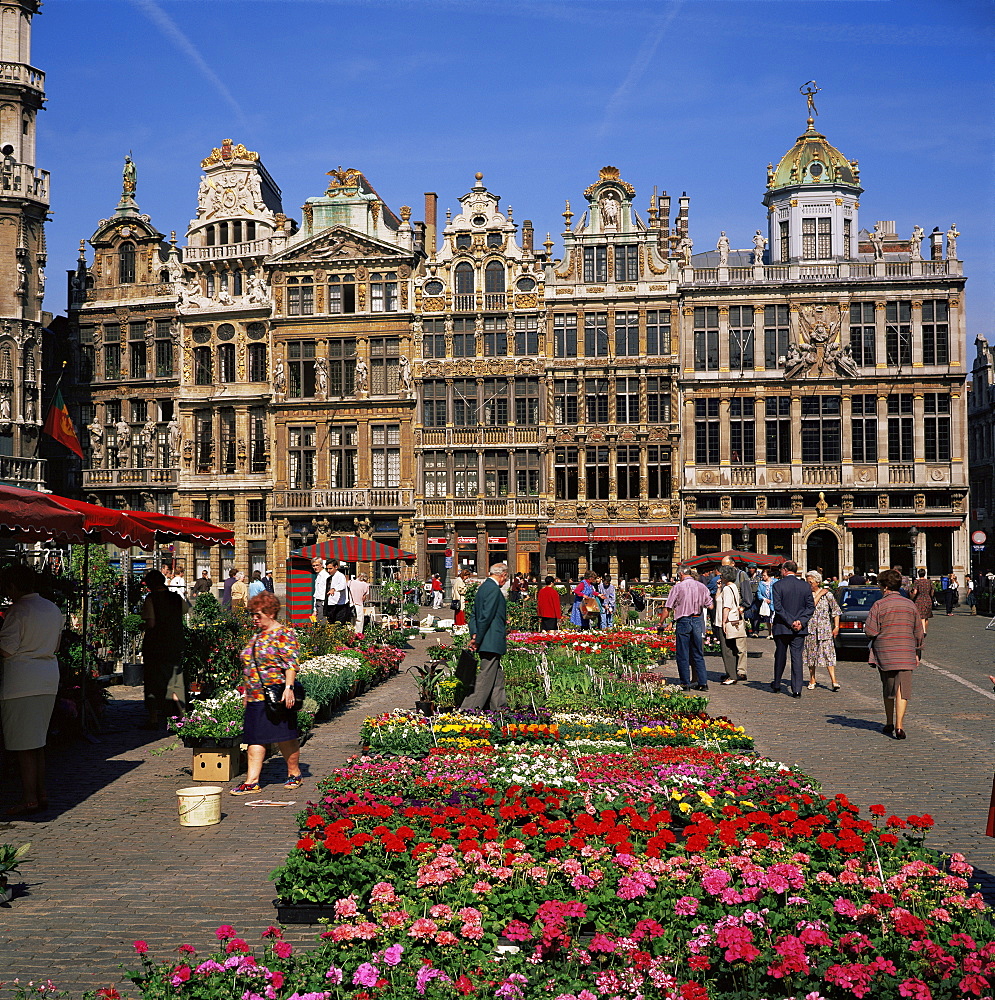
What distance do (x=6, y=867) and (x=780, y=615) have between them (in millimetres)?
13905

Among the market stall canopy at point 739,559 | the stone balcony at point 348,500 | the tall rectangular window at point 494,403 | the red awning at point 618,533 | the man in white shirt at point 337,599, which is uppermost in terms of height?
the tall rectangular window at point 494,403

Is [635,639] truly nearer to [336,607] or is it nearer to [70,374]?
[336,607]

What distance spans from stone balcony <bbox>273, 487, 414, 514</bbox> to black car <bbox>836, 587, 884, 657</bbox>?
94.8ft

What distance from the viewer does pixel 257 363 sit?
182ft

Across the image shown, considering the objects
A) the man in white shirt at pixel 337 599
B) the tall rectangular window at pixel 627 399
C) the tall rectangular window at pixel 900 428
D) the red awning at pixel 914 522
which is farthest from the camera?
the tall rectangular window at pixel 627 399

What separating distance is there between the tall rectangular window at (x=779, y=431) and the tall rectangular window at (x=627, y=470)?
5888 mm

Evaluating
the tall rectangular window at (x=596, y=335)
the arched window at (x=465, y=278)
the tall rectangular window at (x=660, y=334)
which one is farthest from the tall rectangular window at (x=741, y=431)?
the arched window at (x=465, y=278)

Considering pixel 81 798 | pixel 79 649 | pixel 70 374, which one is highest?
pixel 70 374

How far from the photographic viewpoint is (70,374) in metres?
57.9

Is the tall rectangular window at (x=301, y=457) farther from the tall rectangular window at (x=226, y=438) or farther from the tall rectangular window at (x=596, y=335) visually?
the tall rectangular window at (x=596, y=335)

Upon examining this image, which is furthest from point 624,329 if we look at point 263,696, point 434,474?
point 263,696

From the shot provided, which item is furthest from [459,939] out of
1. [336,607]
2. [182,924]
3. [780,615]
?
[336,607]

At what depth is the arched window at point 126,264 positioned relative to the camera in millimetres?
57469

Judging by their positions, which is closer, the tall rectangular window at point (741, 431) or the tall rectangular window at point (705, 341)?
the tall rectangular window at point (741, 431)
